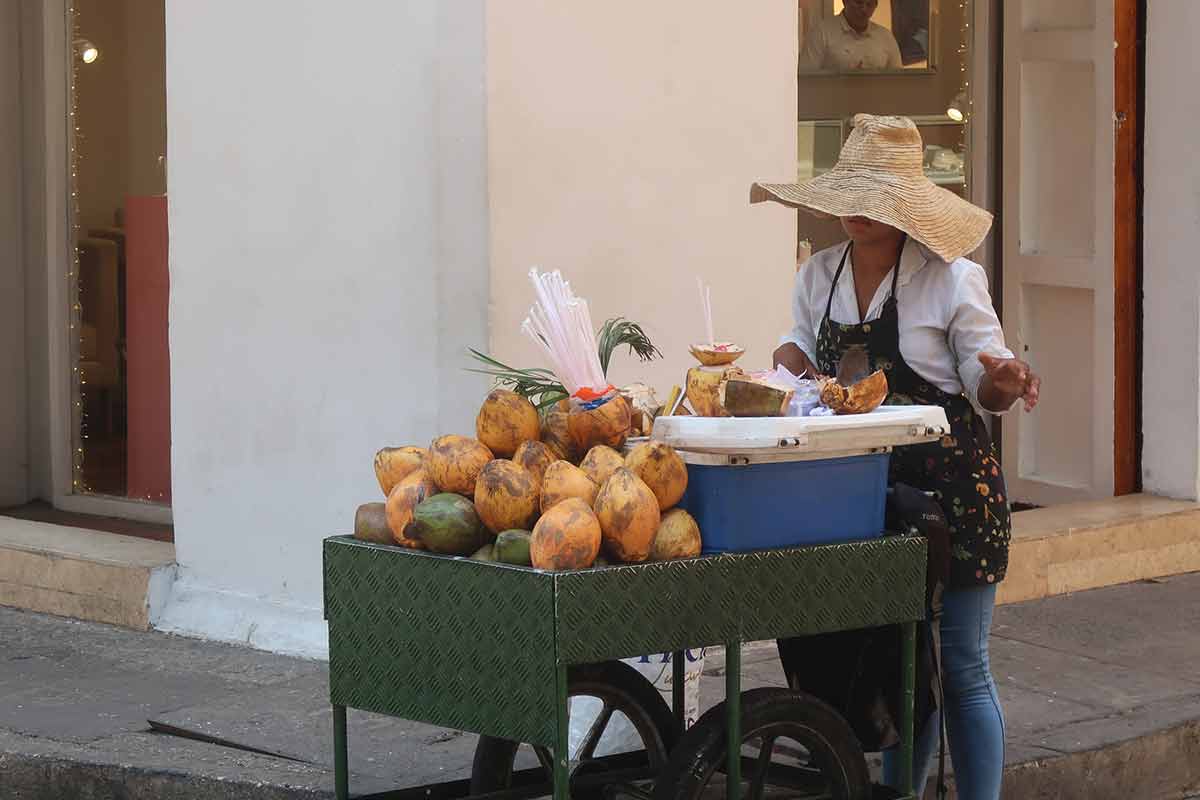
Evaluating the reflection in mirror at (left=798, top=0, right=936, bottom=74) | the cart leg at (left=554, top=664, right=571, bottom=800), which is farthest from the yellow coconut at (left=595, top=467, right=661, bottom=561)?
the reflection in mirror at (left=798, top=0, right=936, bottom=74)

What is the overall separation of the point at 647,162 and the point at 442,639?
8.03 feet

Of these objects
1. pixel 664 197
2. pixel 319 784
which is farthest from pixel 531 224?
pixel 319 784

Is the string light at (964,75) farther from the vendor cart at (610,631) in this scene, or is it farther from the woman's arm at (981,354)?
the vendor cart at (610,631)

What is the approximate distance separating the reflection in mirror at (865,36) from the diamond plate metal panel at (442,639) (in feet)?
14.6

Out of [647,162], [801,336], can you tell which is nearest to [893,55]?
[647,162]

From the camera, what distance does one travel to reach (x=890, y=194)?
409cm

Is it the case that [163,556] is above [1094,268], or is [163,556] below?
below

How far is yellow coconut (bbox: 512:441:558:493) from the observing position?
3680 millimetres

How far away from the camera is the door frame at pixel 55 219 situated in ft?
27.2

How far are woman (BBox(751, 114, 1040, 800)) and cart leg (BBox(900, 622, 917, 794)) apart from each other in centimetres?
28

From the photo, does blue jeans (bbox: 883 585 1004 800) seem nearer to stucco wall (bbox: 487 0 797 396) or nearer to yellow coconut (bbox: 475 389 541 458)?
yellow coconut (bbox: 475 389 541 458)

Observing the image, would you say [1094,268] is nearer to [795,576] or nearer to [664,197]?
[664,197]

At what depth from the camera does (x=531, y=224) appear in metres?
5.55

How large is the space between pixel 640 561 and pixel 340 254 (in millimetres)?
2656
